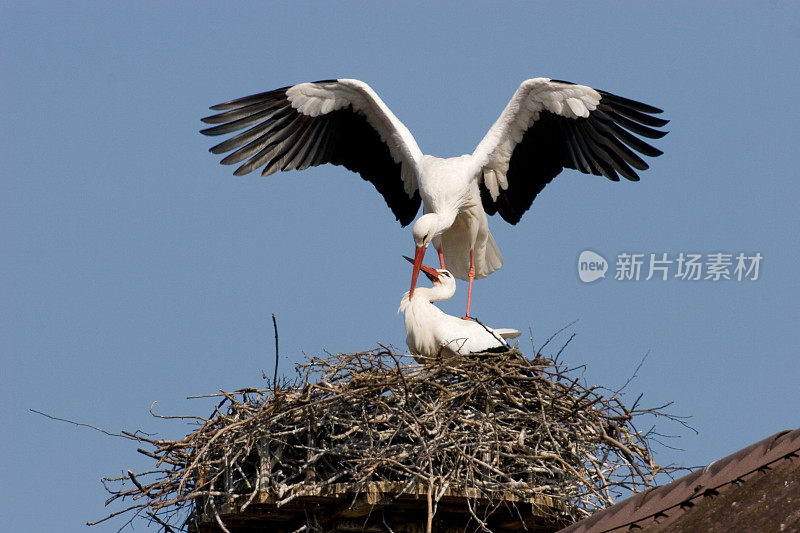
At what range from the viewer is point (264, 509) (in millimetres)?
5125

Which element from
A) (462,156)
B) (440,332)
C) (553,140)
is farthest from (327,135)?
(440,332)

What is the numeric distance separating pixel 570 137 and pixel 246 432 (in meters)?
3.96

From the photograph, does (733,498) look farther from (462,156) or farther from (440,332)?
(462,156)

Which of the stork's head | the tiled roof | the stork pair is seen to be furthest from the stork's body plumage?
the tiled roof

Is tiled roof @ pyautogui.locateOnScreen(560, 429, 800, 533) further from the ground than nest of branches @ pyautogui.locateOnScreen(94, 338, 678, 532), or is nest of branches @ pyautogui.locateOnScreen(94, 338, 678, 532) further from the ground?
nest of branches @ pyautogui.locateOnScreen(94, 338, 678, 532)

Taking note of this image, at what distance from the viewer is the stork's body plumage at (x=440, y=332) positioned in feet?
20.9

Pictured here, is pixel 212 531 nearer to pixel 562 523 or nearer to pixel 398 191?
pixel 562 523

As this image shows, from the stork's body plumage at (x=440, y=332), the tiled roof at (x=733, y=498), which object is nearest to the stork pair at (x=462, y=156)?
the stork's body plumage at (x=440, y=332)

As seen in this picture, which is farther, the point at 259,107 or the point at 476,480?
the point at 259,107

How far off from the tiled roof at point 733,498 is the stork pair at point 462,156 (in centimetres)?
439

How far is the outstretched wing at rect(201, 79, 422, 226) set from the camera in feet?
27.4

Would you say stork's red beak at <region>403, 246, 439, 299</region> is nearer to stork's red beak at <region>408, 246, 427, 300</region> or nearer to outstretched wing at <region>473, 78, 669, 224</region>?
stork's red beak at <region>408, 246, 427, 300</region>

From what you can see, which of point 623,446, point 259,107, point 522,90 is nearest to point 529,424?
point 623,446

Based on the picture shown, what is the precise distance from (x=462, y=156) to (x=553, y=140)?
0.70 metres
